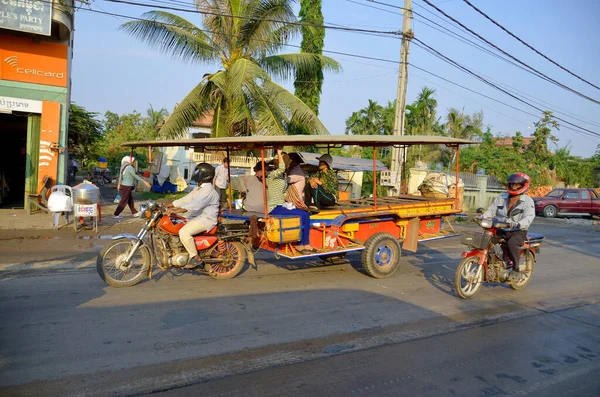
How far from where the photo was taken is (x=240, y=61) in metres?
15.1

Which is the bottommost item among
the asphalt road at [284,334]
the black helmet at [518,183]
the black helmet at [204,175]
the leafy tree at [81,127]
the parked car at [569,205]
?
the asphalt road at [284,334]

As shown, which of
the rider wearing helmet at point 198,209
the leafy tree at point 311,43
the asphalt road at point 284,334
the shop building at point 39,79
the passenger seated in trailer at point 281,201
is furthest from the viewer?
the leafy tree at point 311,43

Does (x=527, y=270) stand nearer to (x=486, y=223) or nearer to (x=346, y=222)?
(x=486, y=223)

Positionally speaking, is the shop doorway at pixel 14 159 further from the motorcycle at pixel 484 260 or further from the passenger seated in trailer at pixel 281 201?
the motorcycle at pixel 484 260

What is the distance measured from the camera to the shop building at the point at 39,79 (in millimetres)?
12984

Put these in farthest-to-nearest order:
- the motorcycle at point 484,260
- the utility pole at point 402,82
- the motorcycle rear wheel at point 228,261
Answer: the utility pole at point 402,82
the motorcycle rear wheel at point 228,261
the motorcycle at point 484,260

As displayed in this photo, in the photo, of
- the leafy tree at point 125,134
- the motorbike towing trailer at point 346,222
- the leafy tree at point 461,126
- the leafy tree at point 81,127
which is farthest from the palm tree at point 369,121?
the motorbike towing trailer at point 346,222

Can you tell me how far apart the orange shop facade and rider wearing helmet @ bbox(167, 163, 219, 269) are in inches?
352

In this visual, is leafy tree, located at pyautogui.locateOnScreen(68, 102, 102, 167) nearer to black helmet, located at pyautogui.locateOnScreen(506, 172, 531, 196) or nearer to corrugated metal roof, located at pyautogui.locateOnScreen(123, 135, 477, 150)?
corrugated metal roof, located at pyautogui.locateOnScreen(123, 135, 477, 150)

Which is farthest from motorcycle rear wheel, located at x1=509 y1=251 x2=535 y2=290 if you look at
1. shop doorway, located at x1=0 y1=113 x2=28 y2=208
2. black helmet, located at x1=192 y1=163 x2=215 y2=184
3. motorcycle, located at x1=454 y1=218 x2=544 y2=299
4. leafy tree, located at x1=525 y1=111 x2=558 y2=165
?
leafy tree, located at x1=525 y1=111 x2=558 y2=165

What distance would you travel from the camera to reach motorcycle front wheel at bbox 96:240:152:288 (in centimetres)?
631

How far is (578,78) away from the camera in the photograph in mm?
19953

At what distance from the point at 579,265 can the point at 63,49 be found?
14.6m

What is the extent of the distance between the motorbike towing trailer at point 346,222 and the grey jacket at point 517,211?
1339mm
